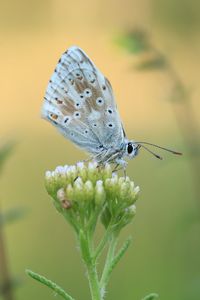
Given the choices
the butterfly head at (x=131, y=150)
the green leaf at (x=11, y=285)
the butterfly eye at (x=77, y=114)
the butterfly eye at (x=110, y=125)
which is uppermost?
the butterfly eye at (x=77, y=114)

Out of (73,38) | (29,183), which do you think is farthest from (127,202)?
(73,38)

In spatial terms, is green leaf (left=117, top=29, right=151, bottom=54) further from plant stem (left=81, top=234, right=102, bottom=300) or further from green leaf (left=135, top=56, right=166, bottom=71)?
plant stem (left=81, top=234, right=102, bottom=300)

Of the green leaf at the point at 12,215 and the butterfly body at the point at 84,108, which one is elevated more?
the butterfly body at the point at 84,108

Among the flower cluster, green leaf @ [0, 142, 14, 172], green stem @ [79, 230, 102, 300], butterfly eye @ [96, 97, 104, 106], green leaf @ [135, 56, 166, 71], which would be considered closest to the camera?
green stem @ [79, 230, 102, 300]

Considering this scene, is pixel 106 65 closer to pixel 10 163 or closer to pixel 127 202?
pixel 10 163

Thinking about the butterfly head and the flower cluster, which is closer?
the flower cluster

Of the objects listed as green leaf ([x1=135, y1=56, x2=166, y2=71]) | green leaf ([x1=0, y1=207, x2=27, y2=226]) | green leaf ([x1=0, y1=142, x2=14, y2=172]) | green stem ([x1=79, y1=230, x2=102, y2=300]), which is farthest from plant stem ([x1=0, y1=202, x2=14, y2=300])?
green stem ([x1=79, y1=230, x2=102, y2=300])

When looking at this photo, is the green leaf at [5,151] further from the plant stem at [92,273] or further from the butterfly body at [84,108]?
the plant stem at [92,273]

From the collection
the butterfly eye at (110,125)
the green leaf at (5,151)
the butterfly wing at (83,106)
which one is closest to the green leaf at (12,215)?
the green leaf at (5,151)

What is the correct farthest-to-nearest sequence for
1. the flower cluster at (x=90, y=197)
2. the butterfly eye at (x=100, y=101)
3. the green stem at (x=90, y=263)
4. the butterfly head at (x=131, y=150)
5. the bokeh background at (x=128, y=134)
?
the bokeh background at (x=128, y=134) < the butterfly eye at (x=100, y=101) < the butterfly head at (x=131, y=150) < the flower cluster at (x=90, y=197) < the green stem at (x=90, y=263)
